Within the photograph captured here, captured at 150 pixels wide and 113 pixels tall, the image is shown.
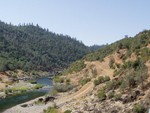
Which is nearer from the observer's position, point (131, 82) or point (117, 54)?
point (131, 82)

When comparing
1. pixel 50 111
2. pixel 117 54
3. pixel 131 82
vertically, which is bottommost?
pixel 50 111

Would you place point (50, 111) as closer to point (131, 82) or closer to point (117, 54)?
point (131, 82)

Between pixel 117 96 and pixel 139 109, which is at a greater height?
pixel 117 96

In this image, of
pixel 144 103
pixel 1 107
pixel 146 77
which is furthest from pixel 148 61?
pixel 1 107

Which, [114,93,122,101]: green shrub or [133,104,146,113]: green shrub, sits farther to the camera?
[114,93,122,101]: green shrub

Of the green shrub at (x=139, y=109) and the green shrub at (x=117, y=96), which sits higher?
the green shrub at (x=117, y=96)

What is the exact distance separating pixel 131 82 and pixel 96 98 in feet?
24.7

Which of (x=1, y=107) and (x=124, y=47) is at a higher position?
(x=124, y=47)

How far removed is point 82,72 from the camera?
12538 cm

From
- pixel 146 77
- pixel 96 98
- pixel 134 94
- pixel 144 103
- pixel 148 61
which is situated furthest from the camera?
pixel 148 61

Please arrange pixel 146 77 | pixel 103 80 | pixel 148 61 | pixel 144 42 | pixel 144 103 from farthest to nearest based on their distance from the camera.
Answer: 1. pixel 144 42
2. pixel 103 80
3. pixel 148 61
4. pixel 146 77
5. pixel 144 103

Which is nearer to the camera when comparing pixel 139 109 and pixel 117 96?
pixel 139 109

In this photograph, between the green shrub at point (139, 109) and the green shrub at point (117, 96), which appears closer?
the green shrub at point (139, 109)

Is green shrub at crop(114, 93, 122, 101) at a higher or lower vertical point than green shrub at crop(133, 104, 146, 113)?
higher
